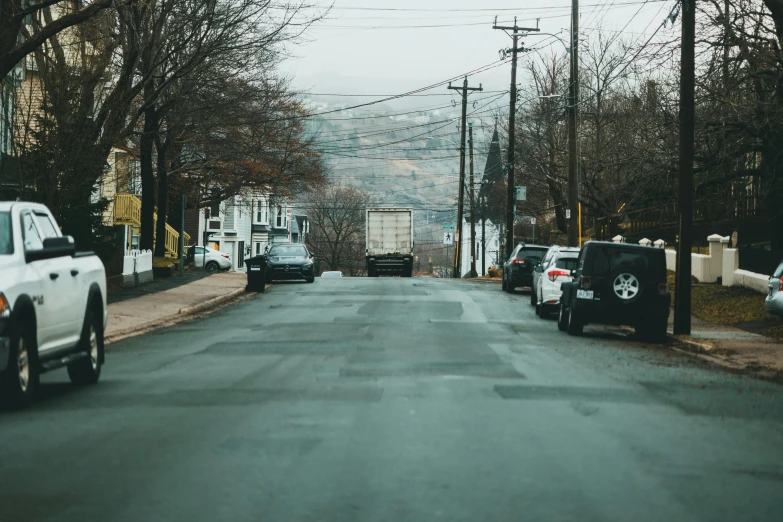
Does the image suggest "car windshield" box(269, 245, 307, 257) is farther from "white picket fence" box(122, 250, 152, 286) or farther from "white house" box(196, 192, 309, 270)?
"white house" box(196, 192, 309, 270)

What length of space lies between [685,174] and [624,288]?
2497mm

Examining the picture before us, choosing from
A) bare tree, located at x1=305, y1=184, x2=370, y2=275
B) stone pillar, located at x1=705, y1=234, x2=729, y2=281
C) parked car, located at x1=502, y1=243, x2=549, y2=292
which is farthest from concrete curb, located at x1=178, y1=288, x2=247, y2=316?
bare tree, located at x1=305, y1=184, x2=370, y2=275

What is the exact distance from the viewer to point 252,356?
16.2 m

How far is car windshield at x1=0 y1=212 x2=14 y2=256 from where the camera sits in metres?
11.0

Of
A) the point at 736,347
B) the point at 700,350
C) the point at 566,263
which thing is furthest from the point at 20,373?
the point at 566,263

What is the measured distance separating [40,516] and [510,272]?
31.0 m

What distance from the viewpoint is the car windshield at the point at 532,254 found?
36.6 metres

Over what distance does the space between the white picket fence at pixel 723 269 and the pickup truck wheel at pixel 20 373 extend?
21.2m

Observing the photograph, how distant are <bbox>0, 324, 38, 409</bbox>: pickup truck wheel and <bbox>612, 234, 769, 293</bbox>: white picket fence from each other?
21.2 meters

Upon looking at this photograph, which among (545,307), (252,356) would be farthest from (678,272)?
(252,356)

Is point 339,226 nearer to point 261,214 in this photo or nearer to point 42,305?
point 261,214

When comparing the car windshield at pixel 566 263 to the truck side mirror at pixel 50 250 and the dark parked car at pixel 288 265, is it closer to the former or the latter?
the dark parked car at pixel 288 265

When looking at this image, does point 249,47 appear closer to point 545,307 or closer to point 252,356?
point 545,307

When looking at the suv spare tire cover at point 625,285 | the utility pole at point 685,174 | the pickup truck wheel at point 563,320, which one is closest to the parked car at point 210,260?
the pickup truck wheel at point 563,320
